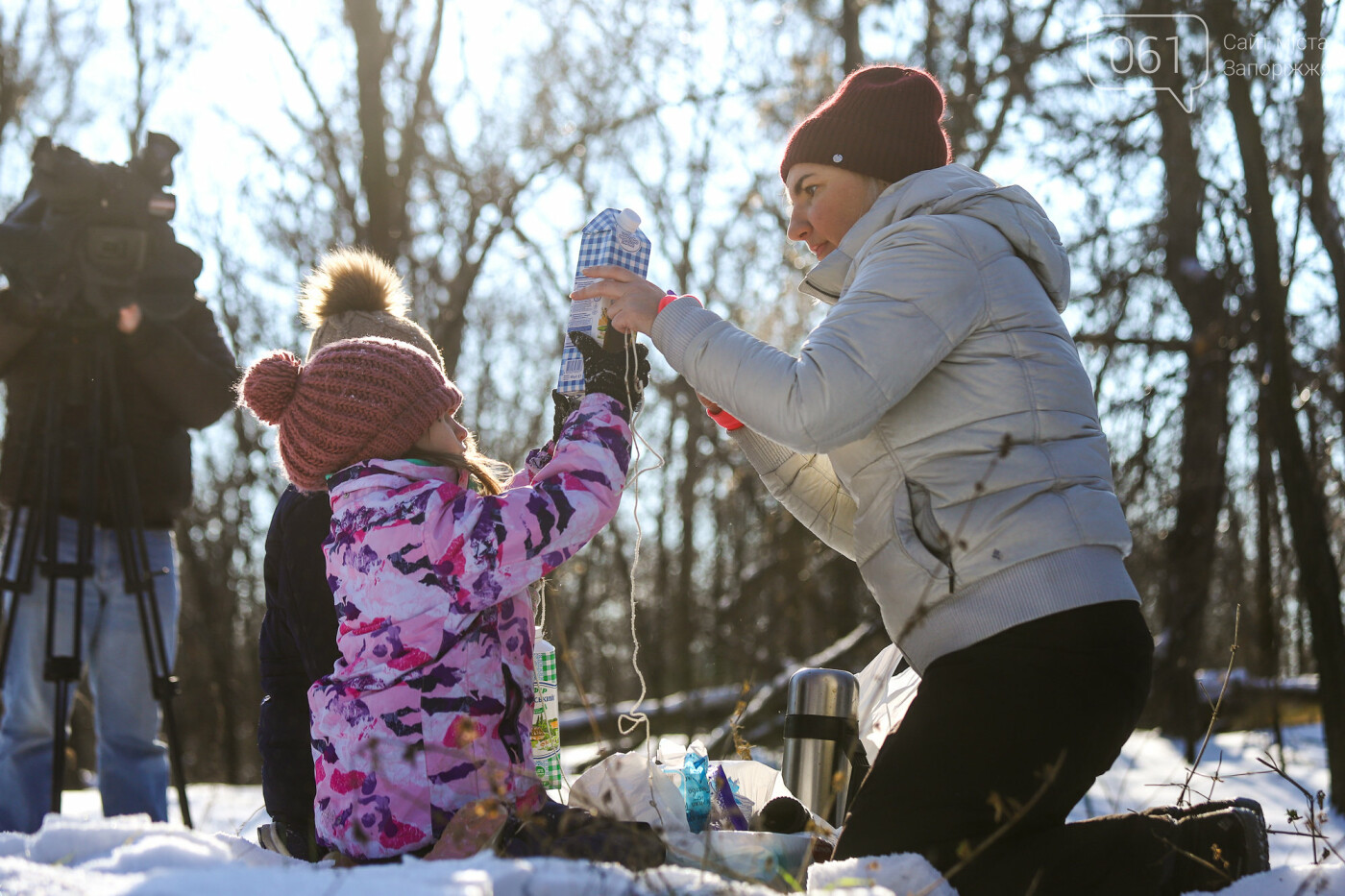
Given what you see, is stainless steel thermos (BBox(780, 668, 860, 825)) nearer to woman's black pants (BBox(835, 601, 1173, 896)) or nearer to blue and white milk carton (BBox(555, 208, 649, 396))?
woman's black pants (BBox(835, 601, 1173, 896))

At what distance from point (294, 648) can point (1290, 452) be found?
3.89 meters

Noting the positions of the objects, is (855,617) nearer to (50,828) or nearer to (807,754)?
(807,754)

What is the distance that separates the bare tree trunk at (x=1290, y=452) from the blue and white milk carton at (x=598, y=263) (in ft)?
10.8

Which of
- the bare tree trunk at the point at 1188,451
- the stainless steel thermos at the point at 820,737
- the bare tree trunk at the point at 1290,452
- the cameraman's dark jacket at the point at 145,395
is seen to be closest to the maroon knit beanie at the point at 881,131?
the stainless steel thermos at the point at 820,737

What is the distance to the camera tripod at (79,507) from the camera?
129 inches

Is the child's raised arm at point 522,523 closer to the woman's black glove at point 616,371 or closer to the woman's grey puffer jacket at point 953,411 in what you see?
the woman's black glove at point 616,371

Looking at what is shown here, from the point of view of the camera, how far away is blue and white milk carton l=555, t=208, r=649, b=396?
2.28 m

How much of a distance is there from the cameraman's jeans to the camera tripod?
0.03 meters

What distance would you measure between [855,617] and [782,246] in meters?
4.31

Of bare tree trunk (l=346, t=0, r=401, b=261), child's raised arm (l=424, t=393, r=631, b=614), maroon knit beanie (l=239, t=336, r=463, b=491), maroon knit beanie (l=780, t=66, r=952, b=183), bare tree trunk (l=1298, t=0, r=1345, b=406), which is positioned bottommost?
child's raised arm (l=424, t=393, r=631, b=614)

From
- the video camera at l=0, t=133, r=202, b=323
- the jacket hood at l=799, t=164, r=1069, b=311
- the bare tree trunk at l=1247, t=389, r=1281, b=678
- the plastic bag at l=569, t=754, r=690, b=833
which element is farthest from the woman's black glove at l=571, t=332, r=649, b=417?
the bare tree trunk at l=1247, t=389, r=1281, b=678

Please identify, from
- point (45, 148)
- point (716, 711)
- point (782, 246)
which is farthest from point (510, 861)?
point (782, 246)

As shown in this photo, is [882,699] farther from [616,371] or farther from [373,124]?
[373,124]

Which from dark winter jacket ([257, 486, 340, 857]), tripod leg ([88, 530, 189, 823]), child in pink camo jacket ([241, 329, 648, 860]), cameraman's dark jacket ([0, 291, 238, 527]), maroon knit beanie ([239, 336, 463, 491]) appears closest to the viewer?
child in pink camo jacket ([241, 329, 648, 860])
